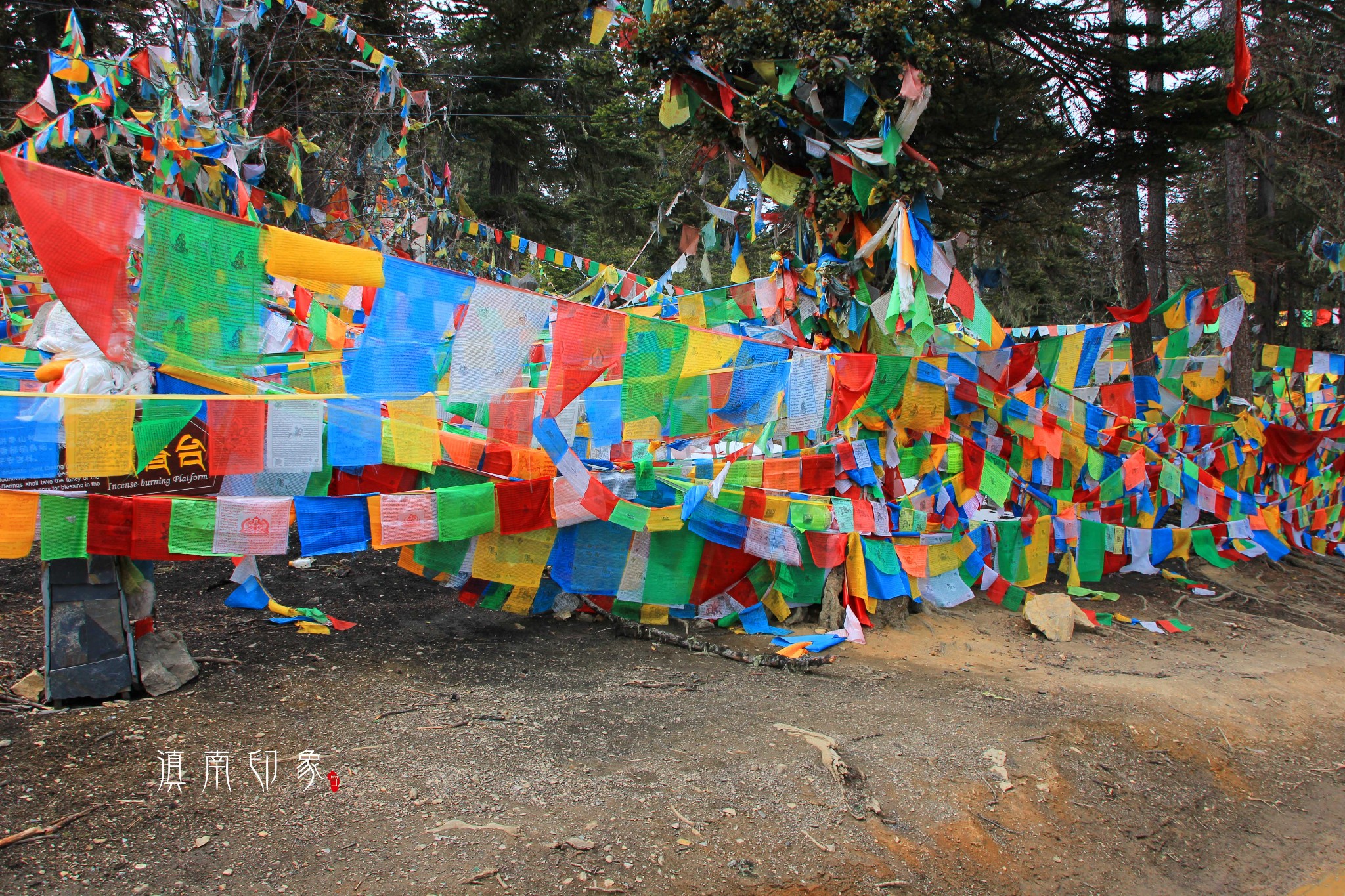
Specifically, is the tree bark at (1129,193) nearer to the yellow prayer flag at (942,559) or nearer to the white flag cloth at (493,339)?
the yellow prayer flag at (942,559)

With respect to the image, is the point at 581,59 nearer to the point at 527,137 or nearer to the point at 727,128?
the point at 527,137

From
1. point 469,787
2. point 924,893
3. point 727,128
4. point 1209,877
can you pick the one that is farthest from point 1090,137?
point 469,787

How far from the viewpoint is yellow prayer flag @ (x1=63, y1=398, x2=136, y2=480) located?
169 inches

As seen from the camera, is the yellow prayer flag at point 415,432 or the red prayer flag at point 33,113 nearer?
the yellow prayer flag at point 415,432

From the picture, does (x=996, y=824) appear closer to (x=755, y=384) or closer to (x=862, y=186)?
(x=755, y=384)

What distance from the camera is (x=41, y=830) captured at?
333 centimetres

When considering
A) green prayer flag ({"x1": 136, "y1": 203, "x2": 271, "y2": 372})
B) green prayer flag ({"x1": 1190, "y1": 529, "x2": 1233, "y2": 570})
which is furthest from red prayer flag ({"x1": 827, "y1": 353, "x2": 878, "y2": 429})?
green prayer flag ({"x1": 1190, "y1": 529, "x2": 1233, "y2": 570})

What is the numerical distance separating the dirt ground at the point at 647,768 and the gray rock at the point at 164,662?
10 cm

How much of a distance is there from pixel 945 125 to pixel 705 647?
7094 mm

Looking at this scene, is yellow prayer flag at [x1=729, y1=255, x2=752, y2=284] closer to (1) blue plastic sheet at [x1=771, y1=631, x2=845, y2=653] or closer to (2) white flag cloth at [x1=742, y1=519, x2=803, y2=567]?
(2) white flag cloth at [x1=742, y1=519, x2=803, y2=567]

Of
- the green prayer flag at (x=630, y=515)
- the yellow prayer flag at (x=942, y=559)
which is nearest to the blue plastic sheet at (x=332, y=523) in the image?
the green prayer flag at (x=630, y=515)

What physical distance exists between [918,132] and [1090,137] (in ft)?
7.68

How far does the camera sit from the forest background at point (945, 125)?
8984 millimetres

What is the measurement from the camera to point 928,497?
809cm
